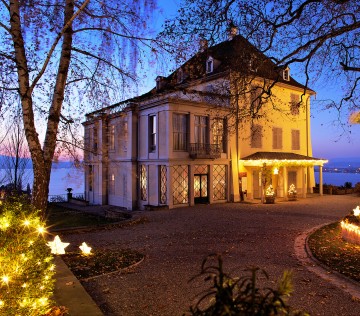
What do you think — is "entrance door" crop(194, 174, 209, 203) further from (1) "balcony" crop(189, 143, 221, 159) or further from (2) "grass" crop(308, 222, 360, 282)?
(2) "grass" crop(308, 222, 360, 282)

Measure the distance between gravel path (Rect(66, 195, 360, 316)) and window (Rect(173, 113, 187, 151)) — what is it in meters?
5.02

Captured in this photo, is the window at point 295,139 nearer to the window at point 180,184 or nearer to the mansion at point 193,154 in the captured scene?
the mansion at point 193,154

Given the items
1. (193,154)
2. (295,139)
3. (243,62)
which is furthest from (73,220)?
(295,139)

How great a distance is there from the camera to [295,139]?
28422 mm

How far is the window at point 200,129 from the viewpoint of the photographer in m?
22.1

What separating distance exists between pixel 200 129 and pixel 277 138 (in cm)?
810

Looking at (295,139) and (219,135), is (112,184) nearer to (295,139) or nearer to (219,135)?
(219,135)

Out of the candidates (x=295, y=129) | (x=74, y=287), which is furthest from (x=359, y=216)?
(x=295, y=129)

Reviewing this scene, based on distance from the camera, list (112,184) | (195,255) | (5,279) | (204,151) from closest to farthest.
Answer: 1. (5,279)
2. (195,255)
3. (204,151)
4. (112,184)

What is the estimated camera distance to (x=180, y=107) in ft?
68.8

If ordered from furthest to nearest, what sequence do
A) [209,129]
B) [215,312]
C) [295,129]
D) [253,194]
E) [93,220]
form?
1. [295,129]
2. [253,194]
3. [209,129]
4. [93,220]
5. [215,312]

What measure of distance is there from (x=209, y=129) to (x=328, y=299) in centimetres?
1756

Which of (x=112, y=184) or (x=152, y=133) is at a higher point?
(x=152, y=133)

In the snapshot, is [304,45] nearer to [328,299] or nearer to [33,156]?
[328,299]
